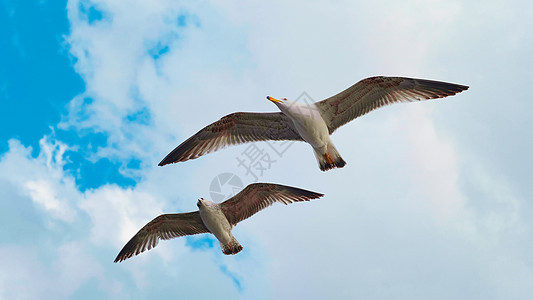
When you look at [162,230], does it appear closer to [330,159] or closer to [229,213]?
[229,213]

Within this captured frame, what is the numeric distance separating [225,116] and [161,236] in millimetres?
3588

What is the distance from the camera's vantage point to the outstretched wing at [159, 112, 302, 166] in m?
12.4

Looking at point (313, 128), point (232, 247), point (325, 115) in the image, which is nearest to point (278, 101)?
point (313, 128)

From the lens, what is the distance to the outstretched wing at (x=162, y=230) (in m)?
14.0

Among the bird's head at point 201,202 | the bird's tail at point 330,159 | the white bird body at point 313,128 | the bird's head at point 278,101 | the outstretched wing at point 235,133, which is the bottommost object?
the bird's tail at point 330,159

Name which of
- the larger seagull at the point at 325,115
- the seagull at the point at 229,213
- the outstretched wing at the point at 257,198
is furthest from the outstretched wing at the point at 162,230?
the larger seagull at the point at 325,115

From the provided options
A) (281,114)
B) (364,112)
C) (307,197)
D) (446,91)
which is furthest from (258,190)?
(446,91)

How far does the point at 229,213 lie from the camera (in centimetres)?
1370

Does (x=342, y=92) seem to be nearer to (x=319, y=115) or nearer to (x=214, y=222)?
(x=319, y=115)

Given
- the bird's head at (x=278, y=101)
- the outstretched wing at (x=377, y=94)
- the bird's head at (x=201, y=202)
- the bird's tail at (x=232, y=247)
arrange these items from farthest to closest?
the bird's tail at (x=232, y=247)
the bird's head at (x=201, y=202)
the bird's head at (x=278, y=101)
the outstretched wing at (x=377, y=94)

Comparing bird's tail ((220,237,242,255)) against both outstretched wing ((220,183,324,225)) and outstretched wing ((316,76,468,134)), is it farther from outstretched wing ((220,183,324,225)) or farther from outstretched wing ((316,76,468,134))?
outstretched wing ((316,76,468,134))

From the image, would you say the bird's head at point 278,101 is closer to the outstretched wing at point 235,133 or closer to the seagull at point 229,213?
the outstretched wing at point 235,133

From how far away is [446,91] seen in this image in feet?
38.1

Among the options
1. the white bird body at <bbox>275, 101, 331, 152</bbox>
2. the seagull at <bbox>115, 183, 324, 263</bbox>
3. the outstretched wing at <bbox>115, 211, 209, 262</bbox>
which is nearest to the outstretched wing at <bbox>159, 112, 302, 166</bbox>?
the white bird body at <bbox>275, 101, 331, 152</bbox>
